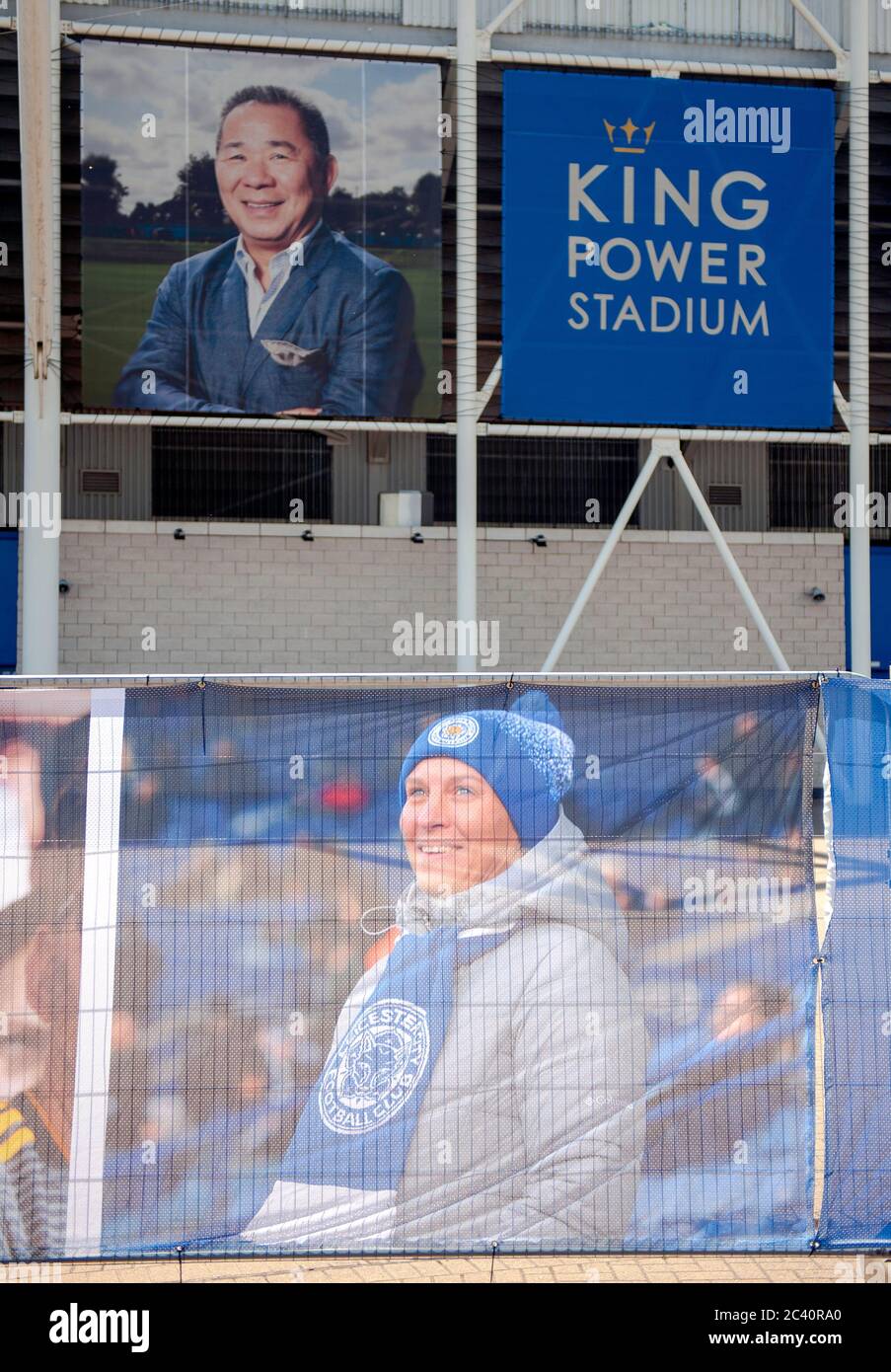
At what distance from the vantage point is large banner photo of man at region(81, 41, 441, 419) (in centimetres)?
2108

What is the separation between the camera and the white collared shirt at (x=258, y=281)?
21.1 m

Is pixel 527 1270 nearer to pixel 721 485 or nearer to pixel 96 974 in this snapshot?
pixel 96 974

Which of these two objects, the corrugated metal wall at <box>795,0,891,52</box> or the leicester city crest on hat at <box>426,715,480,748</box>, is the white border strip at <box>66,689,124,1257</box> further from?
the corrugated metal wall at <box>795,0,891,52</box>

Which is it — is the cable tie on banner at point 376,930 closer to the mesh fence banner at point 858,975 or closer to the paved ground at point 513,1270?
the paved ground at point 513,1270

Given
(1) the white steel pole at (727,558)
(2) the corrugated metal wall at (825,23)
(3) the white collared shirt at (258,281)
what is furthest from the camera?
(2) the corrugated metal wall at (825,23)

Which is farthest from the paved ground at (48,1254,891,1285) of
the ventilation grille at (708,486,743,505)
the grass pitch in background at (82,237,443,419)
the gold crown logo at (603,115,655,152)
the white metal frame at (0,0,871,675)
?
the ventilation grille at (708,486,743,505)

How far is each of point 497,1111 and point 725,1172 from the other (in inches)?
35.8

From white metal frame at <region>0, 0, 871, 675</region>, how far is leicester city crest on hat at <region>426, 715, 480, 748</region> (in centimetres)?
1585

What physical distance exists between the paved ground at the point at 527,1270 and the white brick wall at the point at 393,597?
1735 centimetres

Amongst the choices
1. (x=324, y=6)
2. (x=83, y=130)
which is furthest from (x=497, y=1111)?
(x=324, y=6)

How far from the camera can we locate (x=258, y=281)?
2112 centimetres

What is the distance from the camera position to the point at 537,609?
2416 cm

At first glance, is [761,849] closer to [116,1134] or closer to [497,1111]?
[497,1111]

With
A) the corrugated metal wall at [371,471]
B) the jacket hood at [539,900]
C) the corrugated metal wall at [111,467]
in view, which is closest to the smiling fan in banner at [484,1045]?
the jacket hood at [539,900]
